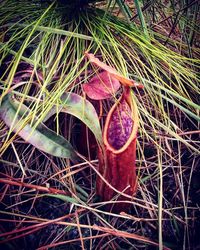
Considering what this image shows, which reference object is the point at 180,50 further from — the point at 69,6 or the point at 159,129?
the point at 69,6

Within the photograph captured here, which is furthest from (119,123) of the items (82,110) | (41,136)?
(41,136)

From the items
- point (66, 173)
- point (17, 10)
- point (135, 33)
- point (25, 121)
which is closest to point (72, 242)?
point (66, 173)

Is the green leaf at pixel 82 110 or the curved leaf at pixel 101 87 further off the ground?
the curved leaf at pixel 101 87

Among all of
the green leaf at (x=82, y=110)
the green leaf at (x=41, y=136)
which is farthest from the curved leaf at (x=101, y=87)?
the green leaf at (x=41, y=136)

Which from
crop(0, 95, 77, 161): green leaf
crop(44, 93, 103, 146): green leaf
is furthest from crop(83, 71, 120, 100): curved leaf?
crop(0, 95, 77, 161): green leaf

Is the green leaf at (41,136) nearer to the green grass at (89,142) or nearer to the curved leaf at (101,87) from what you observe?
the green grass at (89,142)
